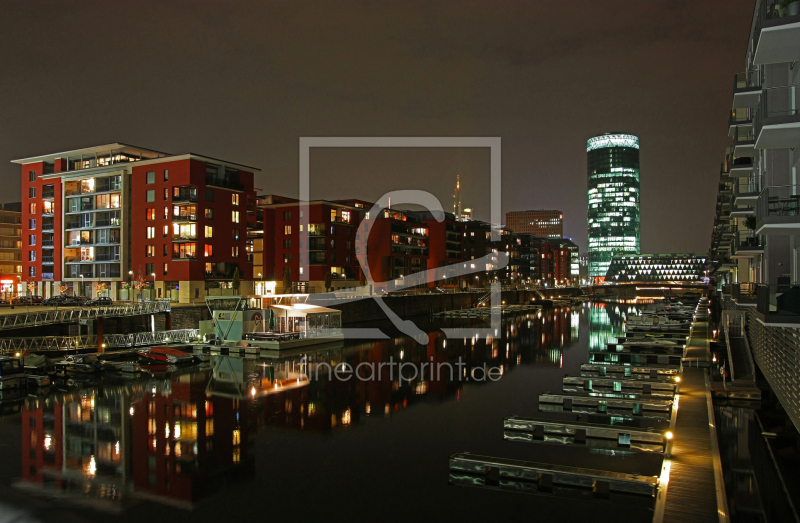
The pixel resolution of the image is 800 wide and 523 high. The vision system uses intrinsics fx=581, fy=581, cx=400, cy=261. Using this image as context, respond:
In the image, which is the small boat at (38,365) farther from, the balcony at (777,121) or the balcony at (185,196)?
the balcony at (777,121)

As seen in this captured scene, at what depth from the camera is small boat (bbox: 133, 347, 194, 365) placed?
36.8 meters

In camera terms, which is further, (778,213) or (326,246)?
(326,246)

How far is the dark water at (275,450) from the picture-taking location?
15.3 metres

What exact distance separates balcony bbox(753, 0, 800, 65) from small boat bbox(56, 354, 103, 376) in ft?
118

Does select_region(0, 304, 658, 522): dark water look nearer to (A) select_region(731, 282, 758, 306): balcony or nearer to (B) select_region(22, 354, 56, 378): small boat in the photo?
(B) select_region(22, 354, 56, 378): small boat

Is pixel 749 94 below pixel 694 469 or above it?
above

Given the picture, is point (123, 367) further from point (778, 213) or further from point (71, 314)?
point (778, 213)

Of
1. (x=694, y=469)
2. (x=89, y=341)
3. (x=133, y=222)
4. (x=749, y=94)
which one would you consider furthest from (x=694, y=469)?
(x=133, y=222)

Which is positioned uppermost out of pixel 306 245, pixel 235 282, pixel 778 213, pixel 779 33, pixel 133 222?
pixel 779 33

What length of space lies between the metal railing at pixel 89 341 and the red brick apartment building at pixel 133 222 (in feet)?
47.4

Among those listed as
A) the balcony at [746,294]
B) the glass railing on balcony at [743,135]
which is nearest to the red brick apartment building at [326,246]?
the glass railing on balcony at [743,135]

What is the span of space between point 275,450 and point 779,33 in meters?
19.8

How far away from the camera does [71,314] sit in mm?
40500

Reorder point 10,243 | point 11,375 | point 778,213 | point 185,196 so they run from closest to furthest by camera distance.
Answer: point 778,213 < point 11,375 < point 185,196 < point 10,243
